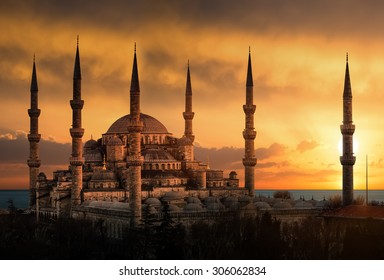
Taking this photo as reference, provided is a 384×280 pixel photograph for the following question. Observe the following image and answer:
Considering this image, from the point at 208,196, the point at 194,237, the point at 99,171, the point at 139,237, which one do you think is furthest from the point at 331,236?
the point at 99,171

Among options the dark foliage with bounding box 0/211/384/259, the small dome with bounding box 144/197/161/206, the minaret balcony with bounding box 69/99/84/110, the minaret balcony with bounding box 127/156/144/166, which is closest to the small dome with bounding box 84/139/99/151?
the minaret balcony with bounding box 69/99/84/110

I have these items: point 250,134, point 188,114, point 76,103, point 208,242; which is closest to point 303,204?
point 250,134

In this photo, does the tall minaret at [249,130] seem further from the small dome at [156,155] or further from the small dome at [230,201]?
the small dome at [156,155]

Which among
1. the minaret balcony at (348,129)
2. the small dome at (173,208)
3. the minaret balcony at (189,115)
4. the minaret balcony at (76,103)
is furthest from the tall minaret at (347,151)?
the minaret balcony at (76,103)

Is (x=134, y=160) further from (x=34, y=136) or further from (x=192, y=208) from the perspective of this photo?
(x=34, y=136)

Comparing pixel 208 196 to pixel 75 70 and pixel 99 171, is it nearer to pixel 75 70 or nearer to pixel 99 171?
pixel 99 171
